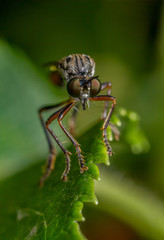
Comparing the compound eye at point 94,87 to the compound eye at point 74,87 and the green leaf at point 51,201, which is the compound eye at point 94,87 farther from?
the green leaf at point 51,201

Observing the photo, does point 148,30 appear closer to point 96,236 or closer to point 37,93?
point 37,93

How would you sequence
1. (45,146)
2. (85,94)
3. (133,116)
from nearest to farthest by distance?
(85,94), (133,116), (45,146)

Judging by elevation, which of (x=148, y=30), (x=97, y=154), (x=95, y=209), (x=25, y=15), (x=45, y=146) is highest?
(x=25, y=15)

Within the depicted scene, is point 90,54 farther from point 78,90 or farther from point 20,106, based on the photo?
point 78,90

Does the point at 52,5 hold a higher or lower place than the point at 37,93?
higher

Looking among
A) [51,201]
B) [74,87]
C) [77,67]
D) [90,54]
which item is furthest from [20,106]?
[51,201]

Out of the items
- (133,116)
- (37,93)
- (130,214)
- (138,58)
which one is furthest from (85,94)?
(138,58)

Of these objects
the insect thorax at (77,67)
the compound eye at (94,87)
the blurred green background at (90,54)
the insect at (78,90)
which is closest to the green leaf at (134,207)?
the blurred green background at (90,54)
